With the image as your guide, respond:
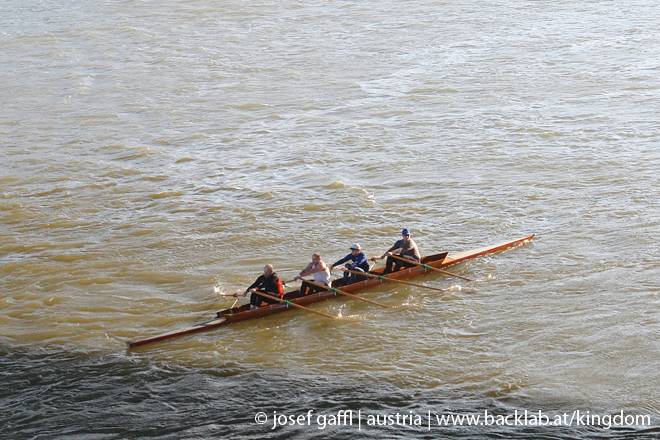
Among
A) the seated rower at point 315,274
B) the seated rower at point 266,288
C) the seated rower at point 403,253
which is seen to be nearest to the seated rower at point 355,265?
the seated rower at point 315,274

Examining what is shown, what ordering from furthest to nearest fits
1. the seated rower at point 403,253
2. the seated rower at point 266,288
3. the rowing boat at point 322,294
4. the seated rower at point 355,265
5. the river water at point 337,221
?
the seated rower at point 403,253
the seated rower at point 355,265
the seated rower at point 266,288
the rowing boat at point 322,294
the river water at point 337,221

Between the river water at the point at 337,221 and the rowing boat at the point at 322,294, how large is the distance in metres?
0.22

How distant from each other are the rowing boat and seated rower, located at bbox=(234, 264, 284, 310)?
0.53 feet

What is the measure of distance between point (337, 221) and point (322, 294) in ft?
15.6

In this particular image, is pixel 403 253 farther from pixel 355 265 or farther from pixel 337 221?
pixel 337 221

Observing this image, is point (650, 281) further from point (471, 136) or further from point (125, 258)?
point (125, 258)

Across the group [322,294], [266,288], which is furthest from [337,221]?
[266,288]

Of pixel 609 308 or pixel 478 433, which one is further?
pixel 609 308

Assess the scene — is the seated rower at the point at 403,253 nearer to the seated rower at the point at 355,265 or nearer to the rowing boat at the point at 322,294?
the rowing boat at the point at 322,294

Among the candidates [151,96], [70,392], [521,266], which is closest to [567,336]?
[521,266]

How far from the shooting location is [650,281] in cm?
1689

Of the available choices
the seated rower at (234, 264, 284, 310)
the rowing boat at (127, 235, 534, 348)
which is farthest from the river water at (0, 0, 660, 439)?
the seated rower at (234, 264, 284, 310)

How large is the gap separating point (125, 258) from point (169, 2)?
34.8 metres

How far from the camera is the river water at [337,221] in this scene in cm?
1348
